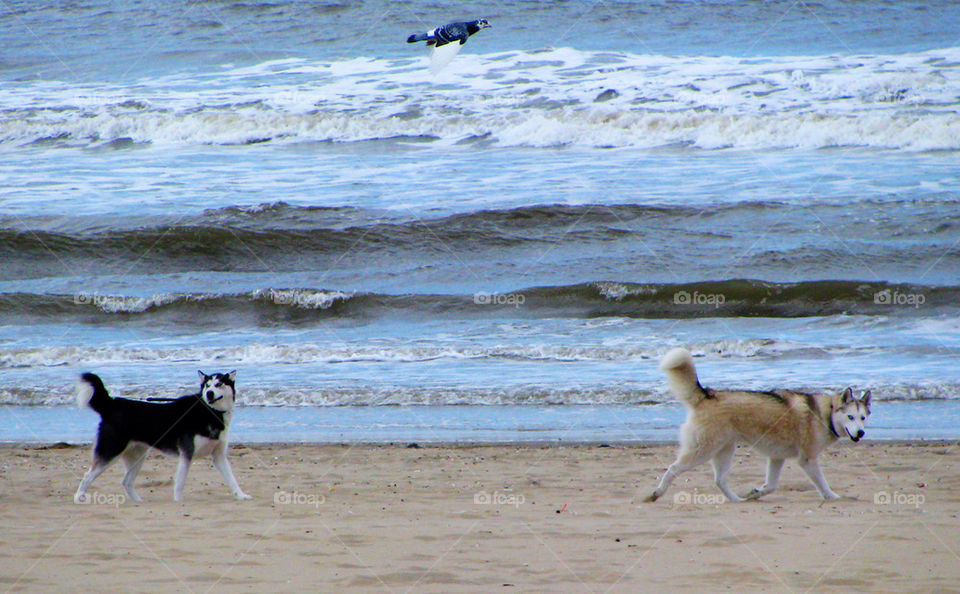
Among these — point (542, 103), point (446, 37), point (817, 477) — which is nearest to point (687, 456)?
point (817, 477)

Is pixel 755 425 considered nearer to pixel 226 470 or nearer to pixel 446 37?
pixel 226 470

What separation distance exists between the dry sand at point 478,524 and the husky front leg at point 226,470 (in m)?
0.08

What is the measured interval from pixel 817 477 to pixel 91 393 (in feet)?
13.6

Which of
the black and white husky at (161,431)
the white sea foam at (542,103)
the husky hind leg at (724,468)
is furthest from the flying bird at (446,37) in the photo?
the white sea foam at (542,103)

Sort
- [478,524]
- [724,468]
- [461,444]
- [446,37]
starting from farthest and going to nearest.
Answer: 1. [446,37]
2. [461,444]
3. [724,468]
4. [478,524]

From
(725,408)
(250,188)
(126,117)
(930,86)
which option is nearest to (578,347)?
(725,408)

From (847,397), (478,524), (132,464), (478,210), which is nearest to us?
(478,524)

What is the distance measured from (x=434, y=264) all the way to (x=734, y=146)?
818 cm

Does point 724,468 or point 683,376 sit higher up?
point 683,376

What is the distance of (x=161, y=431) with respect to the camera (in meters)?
5.69

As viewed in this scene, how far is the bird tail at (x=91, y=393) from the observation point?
5570mm

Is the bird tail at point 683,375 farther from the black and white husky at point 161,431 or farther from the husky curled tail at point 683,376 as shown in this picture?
the black and white husky at point 161,431

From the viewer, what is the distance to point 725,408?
5.48m

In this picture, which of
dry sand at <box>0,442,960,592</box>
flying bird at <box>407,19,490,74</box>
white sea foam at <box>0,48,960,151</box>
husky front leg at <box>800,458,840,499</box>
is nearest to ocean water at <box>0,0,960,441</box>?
white sea foam at <box>0,48,960,151</box>
